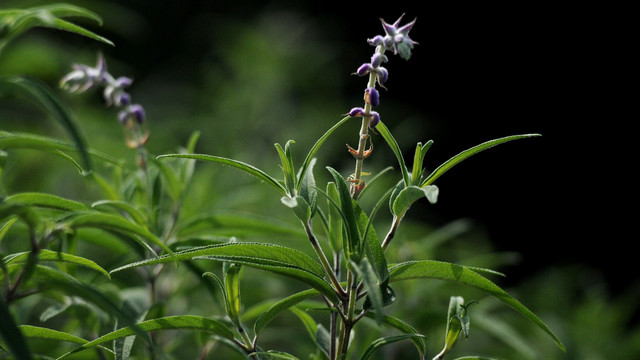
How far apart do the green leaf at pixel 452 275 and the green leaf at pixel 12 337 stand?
480 millimetres

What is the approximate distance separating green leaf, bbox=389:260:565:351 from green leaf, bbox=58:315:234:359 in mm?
265

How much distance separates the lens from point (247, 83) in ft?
10.9

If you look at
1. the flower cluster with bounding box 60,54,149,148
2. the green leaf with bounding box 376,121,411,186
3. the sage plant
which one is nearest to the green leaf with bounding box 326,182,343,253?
the sage plant

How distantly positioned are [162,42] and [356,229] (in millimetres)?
4945

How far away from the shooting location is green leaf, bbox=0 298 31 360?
2.04 feet

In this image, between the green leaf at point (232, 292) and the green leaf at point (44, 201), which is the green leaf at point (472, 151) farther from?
the green leaf at point (44, 201)

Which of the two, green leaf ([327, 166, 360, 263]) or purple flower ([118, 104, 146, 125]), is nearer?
green leaf ([327, 166, 360, 263])

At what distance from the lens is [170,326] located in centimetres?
85

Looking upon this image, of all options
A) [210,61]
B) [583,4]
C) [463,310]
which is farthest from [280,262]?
[583,4]

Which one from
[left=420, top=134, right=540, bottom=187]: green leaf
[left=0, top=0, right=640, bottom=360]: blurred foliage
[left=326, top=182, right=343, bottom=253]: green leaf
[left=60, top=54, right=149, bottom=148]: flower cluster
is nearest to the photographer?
[left=420, top=134, right=540, bottom=187]: green leaf

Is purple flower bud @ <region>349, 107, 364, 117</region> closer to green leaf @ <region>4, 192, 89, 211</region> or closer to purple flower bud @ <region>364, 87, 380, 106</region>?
purple flower bud @ <region>364, 87, 380, 106</region>

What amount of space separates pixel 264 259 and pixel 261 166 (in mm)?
1770

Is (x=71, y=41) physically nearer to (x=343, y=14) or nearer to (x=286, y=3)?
(x=286, y=3)

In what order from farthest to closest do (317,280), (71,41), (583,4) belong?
(583,4)
(71,41)
(317,280)
